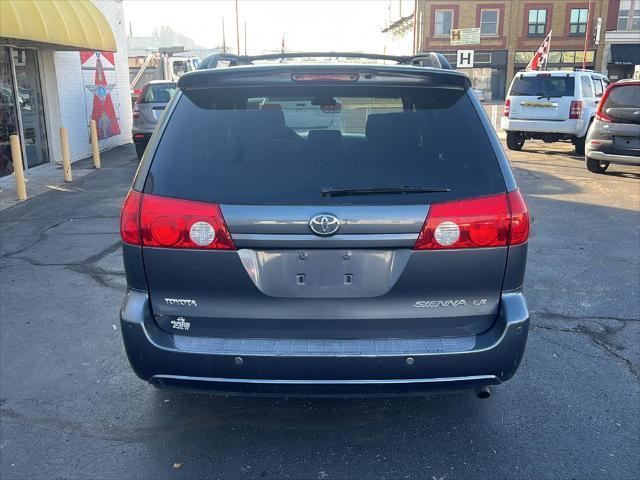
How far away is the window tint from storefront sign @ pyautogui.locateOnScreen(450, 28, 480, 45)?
36.0 m

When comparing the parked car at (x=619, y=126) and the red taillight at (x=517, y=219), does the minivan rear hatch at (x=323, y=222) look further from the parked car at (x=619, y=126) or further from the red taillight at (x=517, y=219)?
the parked car at (x=619, y=126)

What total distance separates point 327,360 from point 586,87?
14499mm

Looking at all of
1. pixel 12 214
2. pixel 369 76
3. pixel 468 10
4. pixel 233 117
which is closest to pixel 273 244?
pixel 233 117

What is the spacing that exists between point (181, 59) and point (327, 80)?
28.4m

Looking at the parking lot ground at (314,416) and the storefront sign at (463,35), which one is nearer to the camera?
the parking lot ground at (314,416)

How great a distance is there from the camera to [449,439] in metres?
3.21

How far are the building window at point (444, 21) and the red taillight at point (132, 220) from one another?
5051 centimetres

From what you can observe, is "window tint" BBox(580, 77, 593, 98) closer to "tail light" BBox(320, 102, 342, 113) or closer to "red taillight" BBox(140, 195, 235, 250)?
"tail light" BBox(320, 102, 342, 113)

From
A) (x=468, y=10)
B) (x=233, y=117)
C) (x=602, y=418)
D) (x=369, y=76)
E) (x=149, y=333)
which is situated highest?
(x=468, y=10)

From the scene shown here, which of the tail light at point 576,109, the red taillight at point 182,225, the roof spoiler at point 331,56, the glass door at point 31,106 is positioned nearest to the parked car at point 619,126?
the tail light at point 576,109

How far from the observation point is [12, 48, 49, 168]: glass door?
1264cm

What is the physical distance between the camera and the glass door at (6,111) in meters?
11.8

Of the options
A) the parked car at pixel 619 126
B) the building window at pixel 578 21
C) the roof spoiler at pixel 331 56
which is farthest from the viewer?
the building window at pixel 578 21

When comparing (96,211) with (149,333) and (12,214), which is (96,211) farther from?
(149,333)
